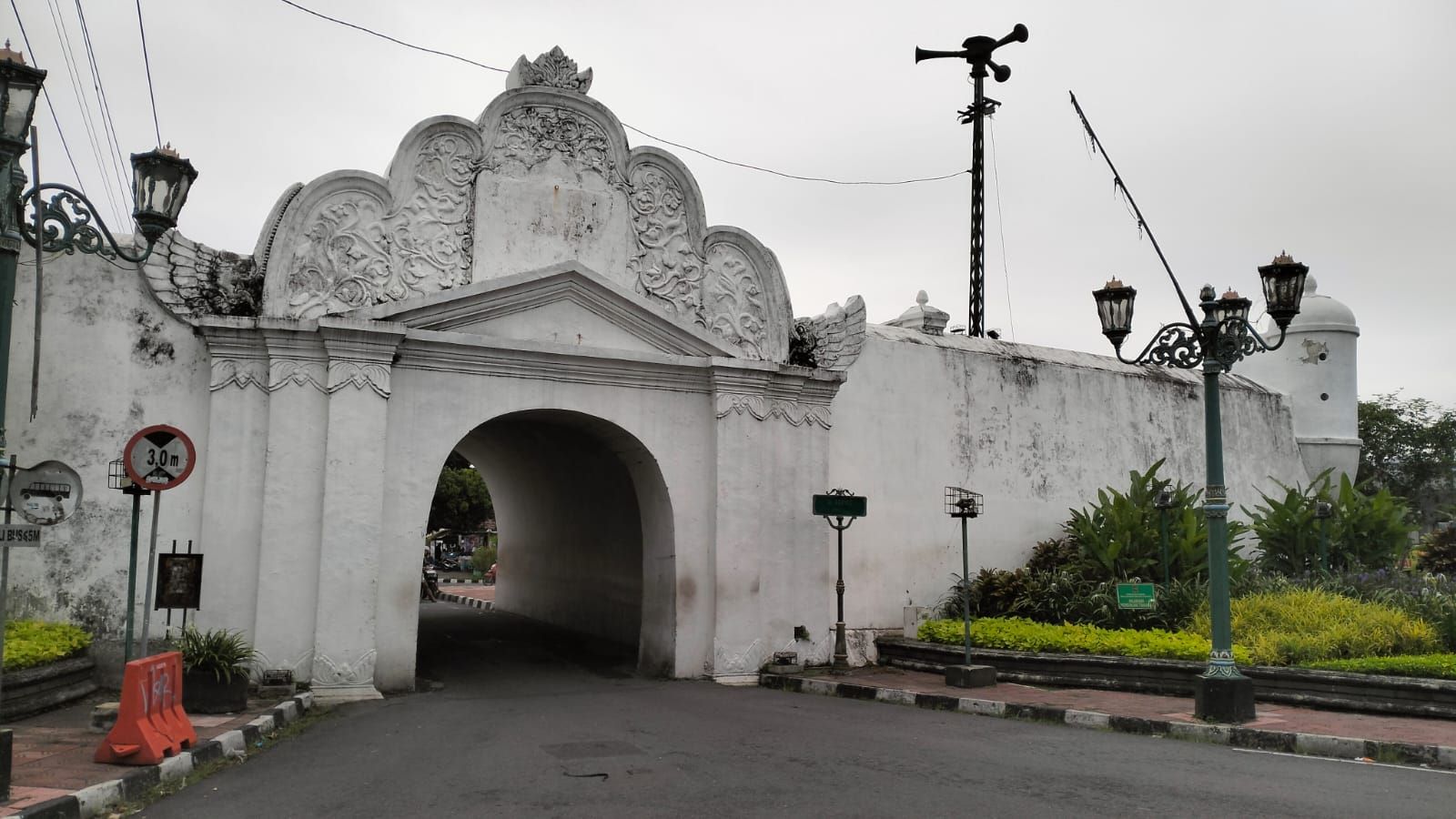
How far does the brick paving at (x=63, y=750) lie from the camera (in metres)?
5.79

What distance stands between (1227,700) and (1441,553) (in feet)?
31.5

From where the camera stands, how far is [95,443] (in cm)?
995

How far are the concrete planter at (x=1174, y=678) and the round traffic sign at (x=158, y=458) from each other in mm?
8270

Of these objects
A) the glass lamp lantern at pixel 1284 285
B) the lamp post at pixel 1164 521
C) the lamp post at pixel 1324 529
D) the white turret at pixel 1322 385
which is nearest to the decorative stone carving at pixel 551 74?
the glass lamp lantern at pixel 1284 285

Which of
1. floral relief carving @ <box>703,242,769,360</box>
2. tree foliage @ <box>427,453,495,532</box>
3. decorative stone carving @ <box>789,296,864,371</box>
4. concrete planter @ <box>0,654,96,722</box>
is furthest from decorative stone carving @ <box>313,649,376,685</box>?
tree foliage @ <box>427,453,495,532</box>

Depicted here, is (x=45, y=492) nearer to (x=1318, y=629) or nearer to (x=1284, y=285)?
(x=1284, y=285)

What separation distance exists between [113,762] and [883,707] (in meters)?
6.46

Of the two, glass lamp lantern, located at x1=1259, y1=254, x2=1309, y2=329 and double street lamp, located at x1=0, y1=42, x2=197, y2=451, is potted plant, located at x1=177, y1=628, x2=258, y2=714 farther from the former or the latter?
glass lamp lantern, located at x1=1259, y1=254, x2=1309, y2=329

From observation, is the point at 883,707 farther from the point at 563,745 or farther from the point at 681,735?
the point at 563,745

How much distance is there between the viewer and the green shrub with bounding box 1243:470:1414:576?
1480 centimetres

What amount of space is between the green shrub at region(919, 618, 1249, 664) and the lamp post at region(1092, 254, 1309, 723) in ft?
4.98

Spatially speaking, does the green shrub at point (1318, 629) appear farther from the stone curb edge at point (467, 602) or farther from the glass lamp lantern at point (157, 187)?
the stone curb edge at point (467, 602)

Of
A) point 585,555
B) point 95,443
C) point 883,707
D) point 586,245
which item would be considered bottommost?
point 883,707

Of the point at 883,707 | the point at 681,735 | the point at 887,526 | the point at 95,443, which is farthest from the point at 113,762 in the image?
the point at 887,526
